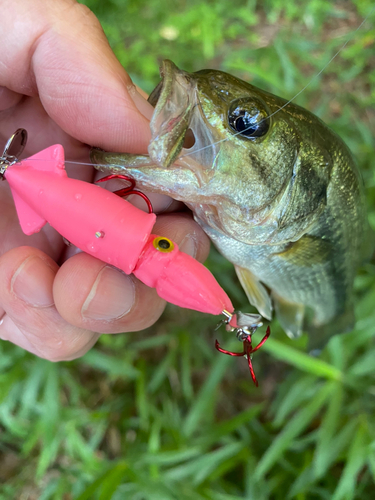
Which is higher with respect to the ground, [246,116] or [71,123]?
[246,116]

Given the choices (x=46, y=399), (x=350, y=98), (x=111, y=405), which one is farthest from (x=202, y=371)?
(x=350, y=98)

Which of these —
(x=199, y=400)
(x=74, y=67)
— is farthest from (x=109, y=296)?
(x=199, y=400)

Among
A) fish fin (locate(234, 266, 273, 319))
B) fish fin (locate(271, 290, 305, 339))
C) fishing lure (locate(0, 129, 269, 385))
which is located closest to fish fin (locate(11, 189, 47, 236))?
fishing lure (locate(0, 129, 269, 385))

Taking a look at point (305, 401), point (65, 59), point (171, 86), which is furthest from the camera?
point (305, 401)

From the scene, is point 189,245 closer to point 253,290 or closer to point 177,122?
point 253,290

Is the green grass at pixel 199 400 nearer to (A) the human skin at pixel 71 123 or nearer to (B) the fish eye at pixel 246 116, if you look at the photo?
(A) the human skin at pixel 71 123

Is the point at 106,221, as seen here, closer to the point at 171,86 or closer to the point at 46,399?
the point at 171,86

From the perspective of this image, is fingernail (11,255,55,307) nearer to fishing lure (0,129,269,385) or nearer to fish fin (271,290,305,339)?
fishing lure (0,129,269,385)
